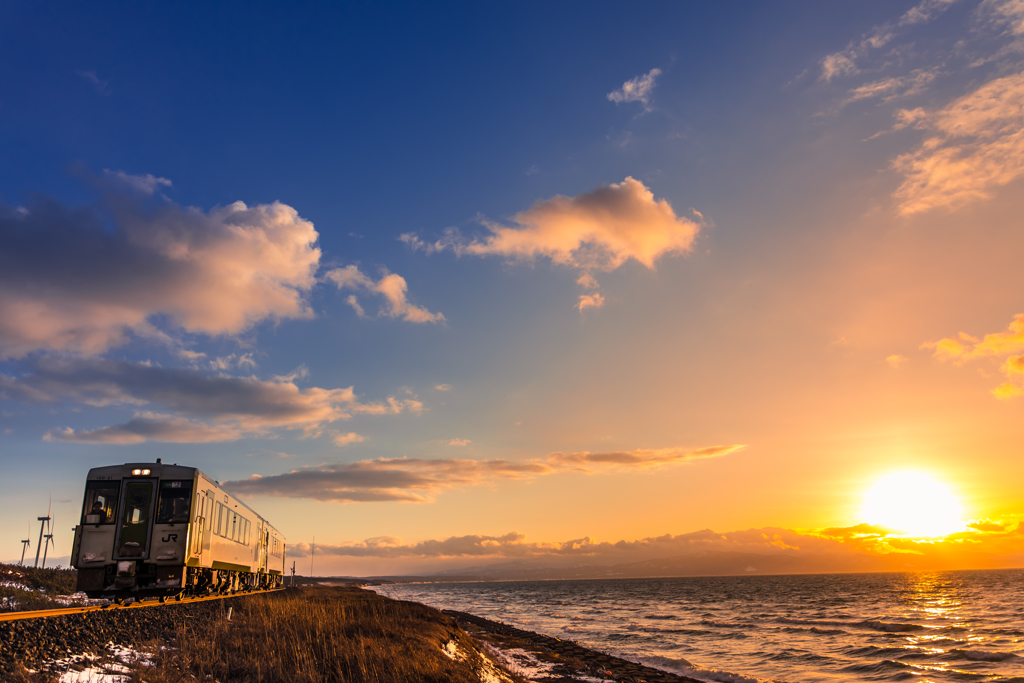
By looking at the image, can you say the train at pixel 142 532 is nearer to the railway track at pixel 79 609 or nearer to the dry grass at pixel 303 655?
the railway track at pixel 79 609

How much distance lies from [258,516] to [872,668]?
3261 cm

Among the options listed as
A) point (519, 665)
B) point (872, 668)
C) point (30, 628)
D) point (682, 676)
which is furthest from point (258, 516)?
point (872, 668)

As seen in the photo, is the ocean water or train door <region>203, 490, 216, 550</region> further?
the ocean water

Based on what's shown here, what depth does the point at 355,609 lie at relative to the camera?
92.7ft

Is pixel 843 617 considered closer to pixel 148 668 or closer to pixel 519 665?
pixel 519 665

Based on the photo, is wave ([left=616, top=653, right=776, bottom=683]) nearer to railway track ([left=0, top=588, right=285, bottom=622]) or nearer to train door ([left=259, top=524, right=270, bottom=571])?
railway track ([left=0, top=588, right=285, bottom=622])

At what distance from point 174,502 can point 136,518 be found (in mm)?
1205

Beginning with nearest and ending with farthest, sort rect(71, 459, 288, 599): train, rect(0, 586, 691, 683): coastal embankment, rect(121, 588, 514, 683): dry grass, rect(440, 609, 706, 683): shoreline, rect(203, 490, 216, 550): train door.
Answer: rect(0, 586, 691, 683): coastal embankment → rect(121, 588, 514, 683): dry grass → rect(71, 459, 288, 599): train → rect(440, 609, 706, 683): shoreline → rect(203, 490, 216, 550): train door

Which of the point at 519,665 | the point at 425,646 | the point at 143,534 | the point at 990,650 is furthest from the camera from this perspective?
the point at 990,650

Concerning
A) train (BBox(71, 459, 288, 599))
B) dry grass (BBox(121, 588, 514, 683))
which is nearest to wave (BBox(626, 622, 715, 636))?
dry grass (BBox(121, 588, 514, 683))

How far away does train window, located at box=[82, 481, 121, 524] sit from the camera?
19500mm

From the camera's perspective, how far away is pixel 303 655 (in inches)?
563

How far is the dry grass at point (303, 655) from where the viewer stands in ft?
42.1

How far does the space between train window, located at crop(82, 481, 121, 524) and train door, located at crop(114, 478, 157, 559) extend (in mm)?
281
